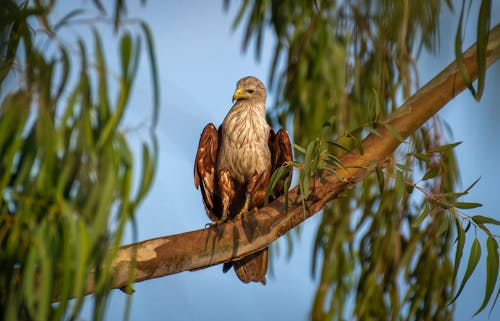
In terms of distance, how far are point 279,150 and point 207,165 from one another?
413 millimetres

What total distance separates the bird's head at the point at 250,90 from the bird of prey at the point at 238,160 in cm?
2

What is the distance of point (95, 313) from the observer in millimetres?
2143

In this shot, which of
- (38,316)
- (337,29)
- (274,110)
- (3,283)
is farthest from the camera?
(274,110)

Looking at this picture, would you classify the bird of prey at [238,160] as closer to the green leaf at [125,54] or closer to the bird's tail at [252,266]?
the bird's tail at [252,266]

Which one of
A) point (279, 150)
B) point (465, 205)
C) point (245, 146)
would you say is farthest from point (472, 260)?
point (245, 146)

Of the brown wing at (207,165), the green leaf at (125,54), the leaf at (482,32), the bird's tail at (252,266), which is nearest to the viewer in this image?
the green leaf at (125,54)

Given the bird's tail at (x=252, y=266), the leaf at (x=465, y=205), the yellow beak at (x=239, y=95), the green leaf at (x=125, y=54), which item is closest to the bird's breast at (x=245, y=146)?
the yellow beak at (x=239, y=95)

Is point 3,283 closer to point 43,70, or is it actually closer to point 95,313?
point 95,313

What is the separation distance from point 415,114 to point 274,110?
3.74ft

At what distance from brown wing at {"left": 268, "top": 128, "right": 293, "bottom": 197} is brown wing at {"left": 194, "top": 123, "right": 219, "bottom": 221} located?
12.1 inches

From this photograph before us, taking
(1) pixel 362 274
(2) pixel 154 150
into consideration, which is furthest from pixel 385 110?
(2) pixel 154 150

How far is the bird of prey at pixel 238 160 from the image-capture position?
392 cm

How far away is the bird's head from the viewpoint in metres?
4.25

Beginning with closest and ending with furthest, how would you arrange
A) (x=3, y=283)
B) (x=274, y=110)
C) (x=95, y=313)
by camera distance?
→ (x=95, y=313) → (x=3, y=283) → (x=274, y=110)
